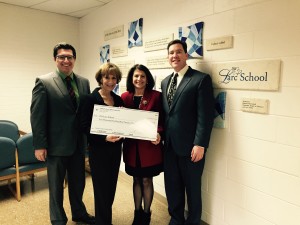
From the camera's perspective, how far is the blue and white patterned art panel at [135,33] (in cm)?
291

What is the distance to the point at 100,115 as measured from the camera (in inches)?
73.2

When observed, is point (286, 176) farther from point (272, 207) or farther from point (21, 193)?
point (21, 193)

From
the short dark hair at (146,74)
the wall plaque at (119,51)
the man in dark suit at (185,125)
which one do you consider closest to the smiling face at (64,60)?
the short dark hair at (146,74)

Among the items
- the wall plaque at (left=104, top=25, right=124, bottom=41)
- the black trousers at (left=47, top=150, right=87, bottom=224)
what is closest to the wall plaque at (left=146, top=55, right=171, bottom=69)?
the wall plaque at (left=104, top=25, right=124, bottom=41)

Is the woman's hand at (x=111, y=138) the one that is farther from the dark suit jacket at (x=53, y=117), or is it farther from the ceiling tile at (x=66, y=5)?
the ceiling tile at (x=66, y=5)

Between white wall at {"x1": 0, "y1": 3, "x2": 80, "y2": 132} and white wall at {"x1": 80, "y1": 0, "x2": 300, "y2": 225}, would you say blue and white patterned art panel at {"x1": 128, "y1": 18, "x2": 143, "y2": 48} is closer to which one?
white wall at {"x1": 80, "y1": 0, "x2": 300, "y2": 225}

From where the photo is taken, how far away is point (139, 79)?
79.1 inches

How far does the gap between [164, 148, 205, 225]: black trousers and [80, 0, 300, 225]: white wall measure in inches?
8.0

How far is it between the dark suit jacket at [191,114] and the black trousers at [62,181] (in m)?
0.90

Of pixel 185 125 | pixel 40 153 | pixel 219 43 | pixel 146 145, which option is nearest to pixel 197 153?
pixel 185 125

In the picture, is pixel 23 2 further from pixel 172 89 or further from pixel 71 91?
pixel 172 89

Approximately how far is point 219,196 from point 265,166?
561mm

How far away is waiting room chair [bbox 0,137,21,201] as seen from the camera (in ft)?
8.50

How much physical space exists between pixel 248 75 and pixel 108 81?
1077 millimetres
